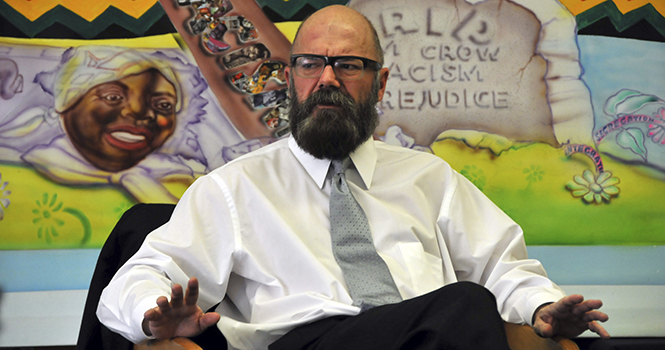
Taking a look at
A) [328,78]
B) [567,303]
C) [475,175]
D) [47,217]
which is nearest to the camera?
[567,303]

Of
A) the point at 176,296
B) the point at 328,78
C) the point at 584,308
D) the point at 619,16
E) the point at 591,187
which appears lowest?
the point at 591,187

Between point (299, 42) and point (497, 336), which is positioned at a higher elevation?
point (299, 42)

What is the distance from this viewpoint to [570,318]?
123 cm

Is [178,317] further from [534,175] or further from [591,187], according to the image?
[591,187]

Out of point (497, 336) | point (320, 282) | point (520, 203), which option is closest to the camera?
point (497, 336)

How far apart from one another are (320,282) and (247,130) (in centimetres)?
91

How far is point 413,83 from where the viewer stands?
7.41 feet

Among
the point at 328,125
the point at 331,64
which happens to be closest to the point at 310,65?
the point at 331,64

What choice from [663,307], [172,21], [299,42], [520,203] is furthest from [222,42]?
[663,307]

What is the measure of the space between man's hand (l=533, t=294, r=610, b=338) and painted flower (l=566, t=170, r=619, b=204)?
3.61 ft

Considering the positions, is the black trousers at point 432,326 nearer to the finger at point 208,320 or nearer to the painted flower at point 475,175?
the finger at point 208,320

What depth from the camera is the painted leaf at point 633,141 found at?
2.29 metres

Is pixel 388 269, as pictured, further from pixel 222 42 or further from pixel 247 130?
pixel 222 42

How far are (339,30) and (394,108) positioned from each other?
2.04 ft
